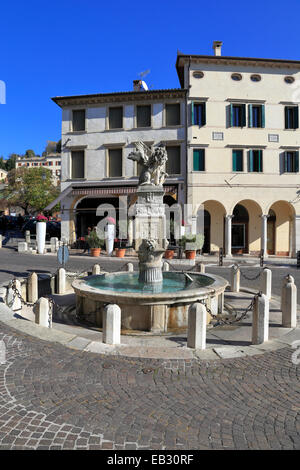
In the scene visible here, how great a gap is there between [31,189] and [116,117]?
21.2 m

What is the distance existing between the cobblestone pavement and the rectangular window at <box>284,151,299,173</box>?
2094 cm

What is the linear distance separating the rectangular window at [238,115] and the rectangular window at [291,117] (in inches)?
130

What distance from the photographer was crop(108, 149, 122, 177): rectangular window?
79.3 ft

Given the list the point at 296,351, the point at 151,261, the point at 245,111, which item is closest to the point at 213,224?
the point at 245,111

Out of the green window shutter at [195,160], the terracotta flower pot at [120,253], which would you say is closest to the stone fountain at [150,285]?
the terracotta flower pot at [120,253]

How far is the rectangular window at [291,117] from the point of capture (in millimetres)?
23047

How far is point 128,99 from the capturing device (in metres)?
23.7

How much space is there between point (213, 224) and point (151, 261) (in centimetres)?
1662

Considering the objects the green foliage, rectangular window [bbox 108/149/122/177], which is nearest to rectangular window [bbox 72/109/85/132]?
rectangular window [bbox 108/149/122/177]

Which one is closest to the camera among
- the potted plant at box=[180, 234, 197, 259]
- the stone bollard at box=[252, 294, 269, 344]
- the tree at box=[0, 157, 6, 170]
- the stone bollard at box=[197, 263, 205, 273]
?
the stone bollard at box=[252, 294, 269, 344]

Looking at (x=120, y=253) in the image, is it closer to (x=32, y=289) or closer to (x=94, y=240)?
(x=94, y=240)

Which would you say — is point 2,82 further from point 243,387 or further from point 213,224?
point 213,224

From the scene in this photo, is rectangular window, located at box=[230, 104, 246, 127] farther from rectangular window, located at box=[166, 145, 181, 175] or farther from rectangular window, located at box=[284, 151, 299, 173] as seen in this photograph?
rectangular window, located at box=[166, 145, 181, 175]

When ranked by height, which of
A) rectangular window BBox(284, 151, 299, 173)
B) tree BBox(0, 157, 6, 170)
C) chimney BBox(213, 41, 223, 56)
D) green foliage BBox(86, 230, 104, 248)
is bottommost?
green foliage BBox(86, 230, 104, 248)
